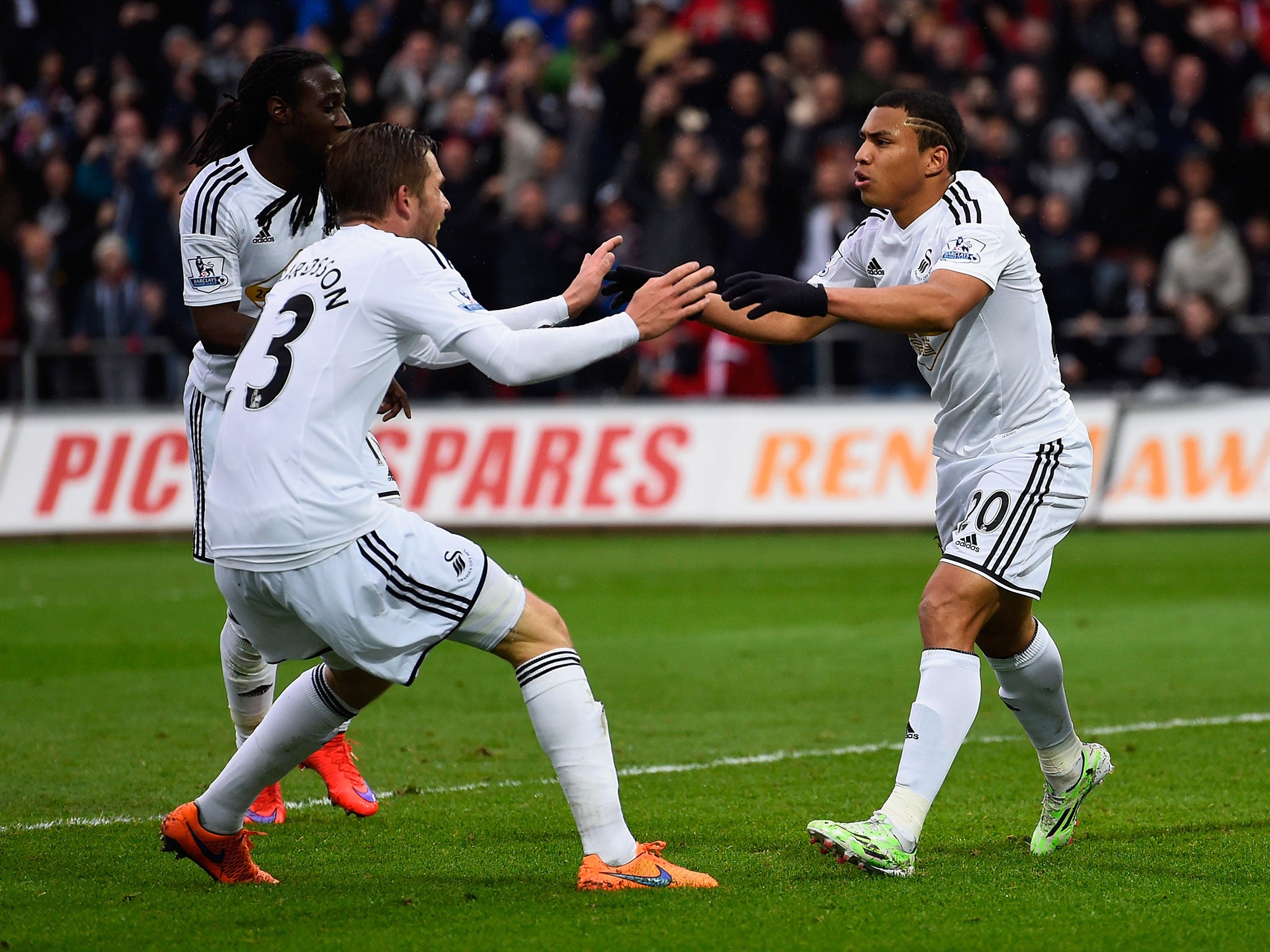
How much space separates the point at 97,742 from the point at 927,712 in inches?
156

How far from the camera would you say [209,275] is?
617 centimetres

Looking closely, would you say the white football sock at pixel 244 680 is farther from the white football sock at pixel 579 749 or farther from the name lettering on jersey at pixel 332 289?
the name lettering on jersey at pixel 332 289

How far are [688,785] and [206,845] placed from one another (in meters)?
2.14

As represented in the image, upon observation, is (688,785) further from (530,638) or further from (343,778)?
(530,638)

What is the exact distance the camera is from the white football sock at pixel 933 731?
5199mm

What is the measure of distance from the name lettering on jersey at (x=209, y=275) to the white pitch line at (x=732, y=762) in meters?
1.85

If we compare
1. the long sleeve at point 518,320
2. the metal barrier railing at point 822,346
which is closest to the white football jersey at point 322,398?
the long sleeve at point 518,320

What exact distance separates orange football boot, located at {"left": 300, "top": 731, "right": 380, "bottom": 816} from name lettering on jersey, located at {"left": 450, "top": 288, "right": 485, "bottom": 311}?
6.41 feet

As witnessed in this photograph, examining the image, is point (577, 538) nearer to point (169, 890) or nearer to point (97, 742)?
point (97, 742)

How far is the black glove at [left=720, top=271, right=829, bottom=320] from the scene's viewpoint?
17.5 feet

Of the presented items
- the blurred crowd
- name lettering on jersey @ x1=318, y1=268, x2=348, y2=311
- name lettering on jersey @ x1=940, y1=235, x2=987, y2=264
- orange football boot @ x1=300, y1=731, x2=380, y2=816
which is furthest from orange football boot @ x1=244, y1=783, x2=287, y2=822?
the blurred crowd

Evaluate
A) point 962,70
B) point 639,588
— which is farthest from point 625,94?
point 639,588

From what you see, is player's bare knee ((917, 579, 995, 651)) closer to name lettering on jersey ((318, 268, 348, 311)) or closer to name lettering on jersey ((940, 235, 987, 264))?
name lettering on jersey ((940, 235, 987, 264))

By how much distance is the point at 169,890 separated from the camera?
517cm
